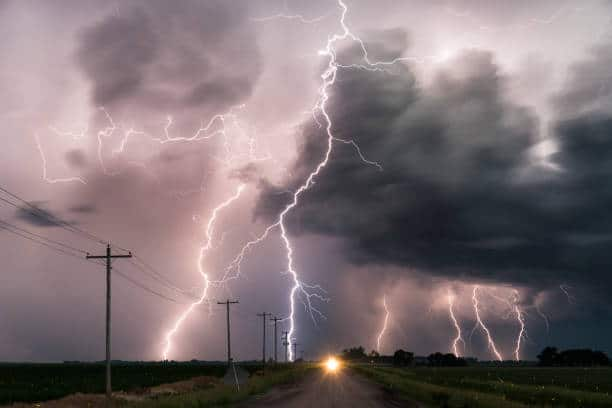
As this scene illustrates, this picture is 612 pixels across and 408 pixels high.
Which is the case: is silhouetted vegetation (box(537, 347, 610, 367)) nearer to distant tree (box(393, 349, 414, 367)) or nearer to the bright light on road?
distant tree (box(393, 349, 414, 367))

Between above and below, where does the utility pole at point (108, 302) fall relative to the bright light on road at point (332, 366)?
above

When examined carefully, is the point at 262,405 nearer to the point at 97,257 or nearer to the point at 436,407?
the point at 436,407

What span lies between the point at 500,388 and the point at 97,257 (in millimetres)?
28180

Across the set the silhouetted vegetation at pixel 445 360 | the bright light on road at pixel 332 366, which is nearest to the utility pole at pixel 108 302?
the bright light on road at pixel 332 366

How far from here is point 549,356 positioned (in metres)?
152

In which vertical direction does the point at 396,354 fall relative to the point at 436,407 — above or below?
below

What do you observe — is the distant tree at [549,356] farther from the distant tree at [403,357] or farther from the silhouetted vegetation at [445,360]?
the distant tree at [403,357]

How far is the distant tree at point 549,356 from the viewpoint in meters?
150

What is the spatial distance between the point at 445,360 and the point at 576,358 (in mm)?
30815

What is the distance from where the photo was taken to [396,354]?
565 ft

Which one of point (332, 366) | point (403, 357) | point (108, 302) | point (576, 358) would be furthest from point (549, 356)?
point (108, 302)

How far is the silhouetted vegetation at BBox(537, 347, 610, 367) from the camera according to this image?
144m

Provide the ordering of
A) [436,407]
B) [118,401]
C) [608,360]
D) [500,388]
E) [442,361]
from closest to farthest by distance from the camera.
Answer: [436,407] < [118,401] < [500,388] < [608,360] < [442,361]

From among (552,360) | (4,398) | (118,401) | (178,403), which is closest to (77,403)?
(118,401)
